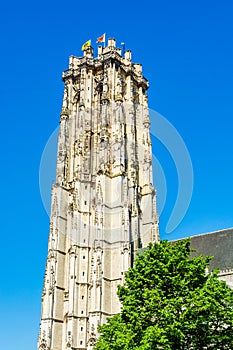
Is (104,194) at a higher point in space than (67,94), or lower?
lower

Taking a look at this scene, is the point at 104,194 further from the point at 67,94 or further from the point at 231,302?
the point at 231,302

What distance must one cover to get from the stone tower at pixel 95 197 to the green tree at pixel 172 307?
16850 millimetres

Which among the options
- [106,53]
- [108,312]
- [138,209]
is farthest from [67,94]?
[108,312]

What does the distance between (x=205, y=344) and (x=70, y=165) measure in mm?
29751

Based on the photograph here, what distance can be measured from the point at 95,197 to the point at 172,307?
23.6m

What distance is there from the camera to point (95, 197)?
129ft

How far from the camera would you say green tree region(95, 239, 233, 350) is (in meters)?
15.8

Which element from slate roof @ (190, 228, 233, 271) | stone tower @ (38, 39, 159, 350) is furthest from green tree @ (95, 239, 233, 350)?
stone tower @ (38, 39, 159, 350)

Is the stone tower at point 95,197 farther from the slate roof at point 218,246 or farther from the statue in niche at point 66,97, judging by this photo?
the slate roof at point 218,246

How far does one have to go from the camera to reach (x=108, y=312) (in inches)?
1367

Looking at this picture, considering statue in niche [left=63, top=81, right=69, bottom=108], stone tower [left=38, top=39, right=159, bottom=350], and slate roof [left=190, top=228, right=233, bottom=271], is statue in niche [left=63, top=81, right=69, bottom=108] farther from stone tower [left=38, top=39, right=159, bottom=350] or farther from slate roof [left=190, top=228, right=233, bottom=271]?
slate roof [left=190, top=228, right=233, bottom=271]

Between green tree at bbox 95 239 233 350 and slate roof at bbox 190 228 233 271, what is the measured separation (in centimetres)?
1260

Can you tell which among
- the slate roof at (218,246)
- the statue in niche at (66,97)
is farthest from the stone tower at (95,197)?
the slate roof at (218,246)

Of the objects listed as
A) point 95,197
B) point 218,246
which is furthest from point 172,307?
point 95,197
